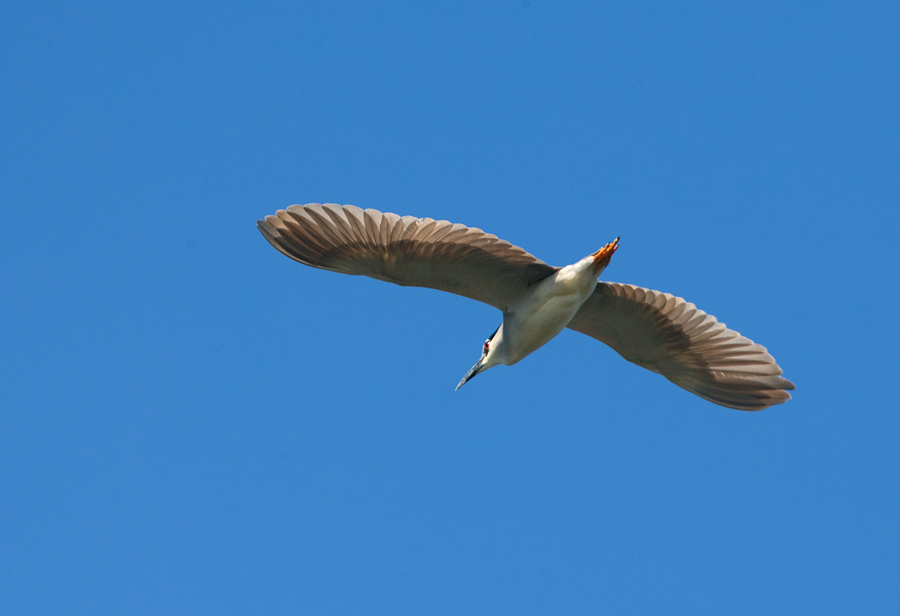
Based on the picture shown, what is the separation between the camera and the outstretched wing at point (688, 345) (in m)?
10.4

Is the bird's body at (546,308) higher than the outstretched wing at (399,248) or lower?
lower

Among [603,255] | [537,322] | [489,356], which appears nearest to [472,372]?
[489,356]

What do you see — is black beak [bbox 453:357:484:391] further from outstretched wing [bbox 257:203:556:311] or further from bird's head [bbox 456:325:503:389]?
outstretched wing [bbox 257:203:556:311]

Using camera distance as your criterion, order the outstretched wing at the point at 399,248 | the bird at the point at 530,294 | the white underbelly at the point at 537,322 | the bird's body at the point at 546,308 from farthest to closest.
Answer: the white underbelly at the point at 537,322, the bird's body at the point at 546,308, the bird at the point at 530,294, the outstretched wing at the point at 399,248

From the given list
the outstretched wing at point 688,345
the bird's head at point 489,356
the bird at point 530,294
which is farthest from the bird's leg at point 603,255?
the bird's head at point 489,356

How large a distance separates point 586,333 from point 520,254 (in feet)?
6.79

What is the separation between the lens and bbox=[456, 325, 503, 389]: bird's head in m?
10.7

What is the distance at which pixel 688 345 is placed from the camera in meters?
10.8

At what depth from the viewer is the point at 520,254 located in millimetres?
9328

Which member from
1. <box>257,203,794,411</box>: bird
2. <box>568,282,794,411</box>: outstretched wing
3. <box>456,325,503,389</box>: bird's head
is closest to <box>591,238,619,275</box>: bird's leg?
<box>257,203,794,411</box>: bird

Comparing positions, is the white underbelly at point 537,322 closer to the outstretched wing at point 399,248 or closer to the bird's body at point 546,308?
the bird's body at point 546,308

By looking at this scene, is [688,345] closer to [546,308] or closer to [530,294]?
[546,308]

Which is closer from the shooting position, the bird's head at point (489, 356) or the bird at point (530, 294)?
the bird at point (530, 294)

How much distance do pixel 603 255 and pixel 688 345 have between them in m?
1.85
